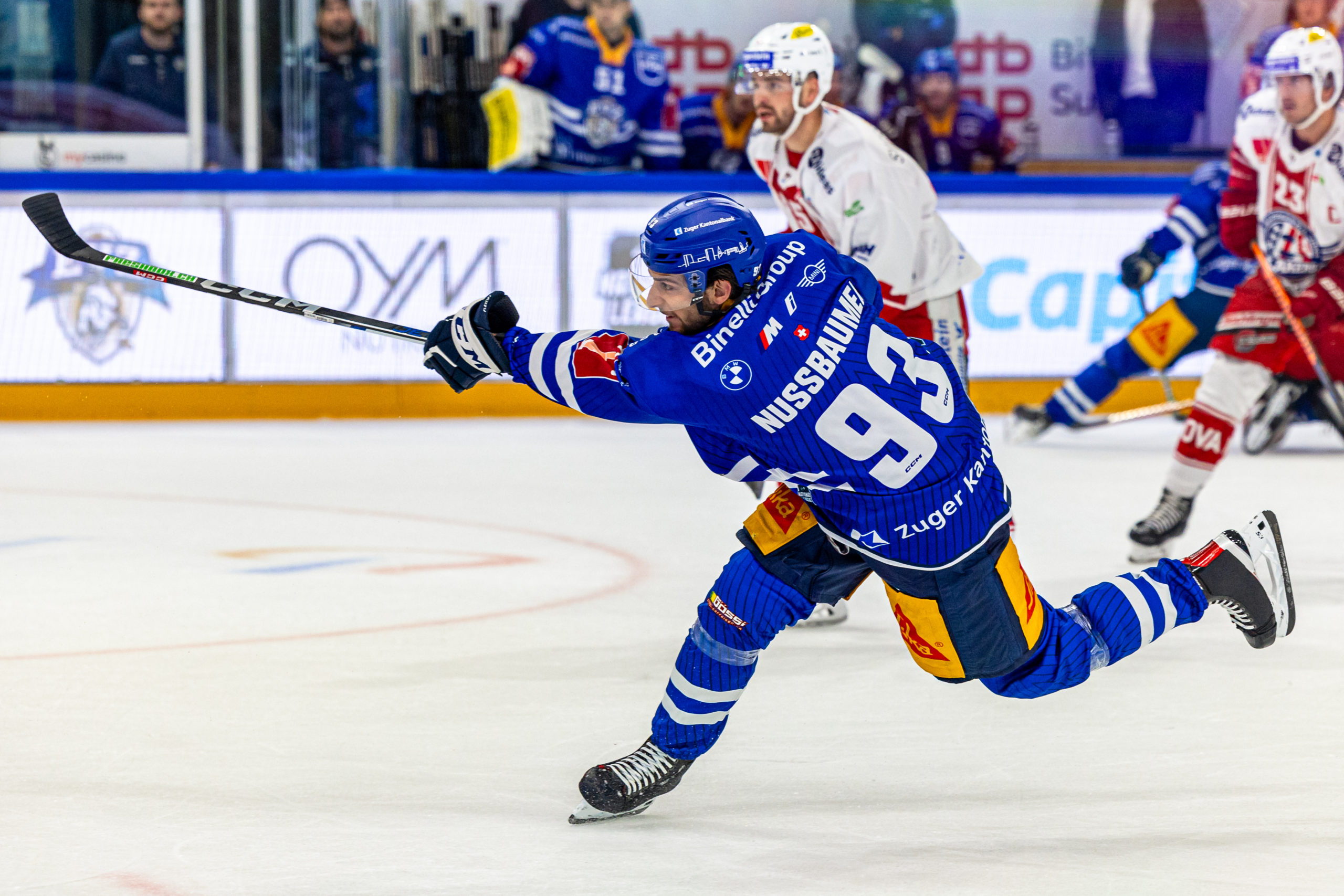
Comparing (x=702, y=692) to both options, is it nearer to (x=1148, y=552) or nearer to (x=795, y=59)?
(x=795, y=59)

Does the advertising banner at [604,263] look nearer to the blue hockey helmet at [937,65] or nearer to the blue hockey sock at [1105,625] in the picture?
the blue hockey helmet at [937,65]

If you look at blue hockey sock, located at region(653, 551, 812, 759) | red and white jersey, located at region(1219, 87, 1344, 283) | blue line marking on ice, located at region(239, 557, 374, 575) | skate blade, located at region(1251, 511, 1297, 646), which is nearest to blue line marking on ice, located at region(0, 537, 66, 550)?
blue line marking on ice, located at region(239, 557, 374, 575)

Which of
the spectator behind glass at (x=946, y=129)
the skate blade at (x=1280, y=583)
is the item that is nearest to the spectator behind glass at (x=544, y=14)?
the spectator behind glass at (x=946, y=129)

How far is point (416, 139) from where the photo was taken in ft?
24.7

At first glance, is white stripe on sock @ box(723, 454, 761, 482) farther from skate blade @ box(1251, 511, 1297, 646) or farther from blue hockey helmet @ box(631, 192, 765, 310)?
skate blade @ box(1251, 511, 1297, 646)

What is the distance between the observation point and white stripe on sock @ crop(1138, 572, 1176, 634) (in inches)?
96.9

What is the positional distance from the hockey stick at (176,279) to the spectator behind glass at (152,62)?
4.34m

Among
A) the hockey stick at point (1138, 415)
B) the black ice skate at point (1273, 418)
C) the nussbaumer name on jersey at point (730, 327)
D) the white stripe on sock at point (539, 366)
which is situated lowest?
the hockey stick at point (1138, 415)

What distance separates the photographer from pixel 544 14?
779cm

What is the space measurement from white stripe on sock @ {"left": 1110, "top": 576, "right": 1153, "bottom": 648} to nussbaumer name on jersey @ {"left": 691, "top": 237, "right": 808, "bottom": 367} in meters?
0.69

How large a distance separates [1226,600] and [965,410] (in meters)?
0.56

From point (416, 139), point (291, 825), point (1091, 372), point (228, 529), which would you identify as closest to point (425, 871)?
point (291, 825)

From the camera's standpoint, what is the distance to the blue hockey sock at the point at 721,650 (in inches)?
88.4

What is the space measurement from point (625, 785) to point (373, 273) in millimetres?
4897
